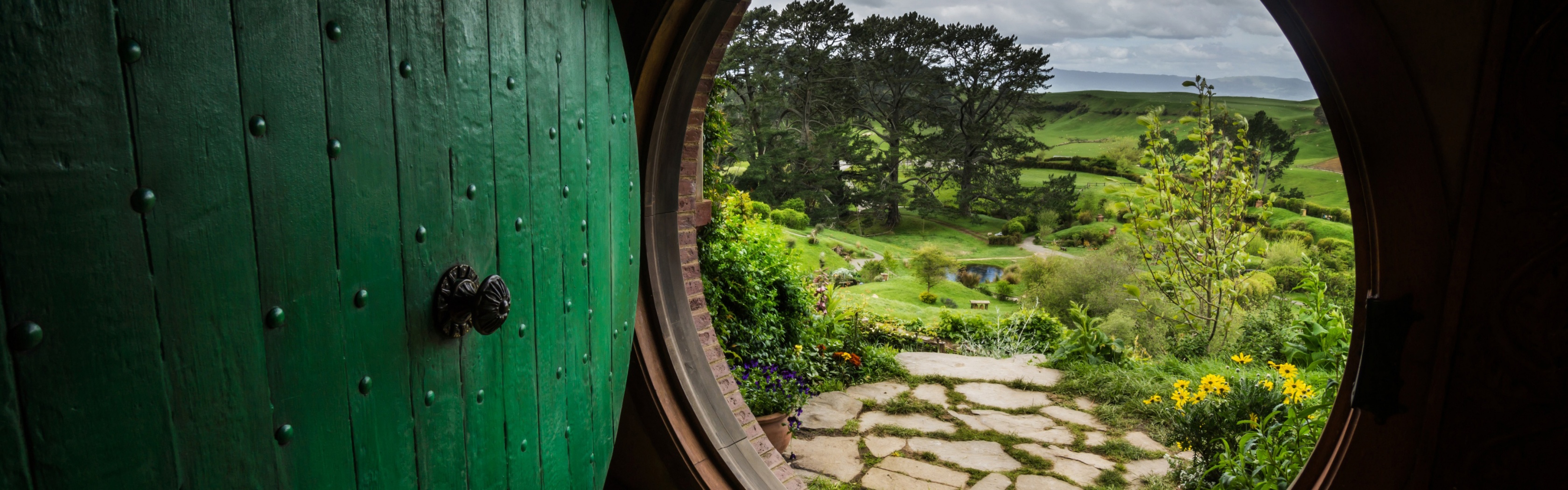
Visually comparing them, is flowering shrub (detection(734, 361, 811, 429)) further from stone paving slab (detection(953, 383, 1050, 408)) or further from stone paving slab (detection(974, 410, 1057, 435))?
stone paving slab (detection(953, 383, 1050, 408))

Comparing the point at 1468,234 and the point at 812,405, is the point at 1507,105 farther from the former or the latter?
the point at 812,405

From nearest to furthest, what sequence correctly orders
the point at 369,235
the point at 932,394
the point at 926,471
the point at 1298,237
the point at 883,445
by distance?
the point at 369,235 → the point at 926,471 → the point at 883,445 → the point at 932,394 → the point at 1298,237

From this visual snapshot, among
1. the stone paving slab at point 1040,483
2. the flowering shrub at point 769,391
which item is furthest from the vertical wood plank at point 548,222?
the stone paving slab at point 1040,483

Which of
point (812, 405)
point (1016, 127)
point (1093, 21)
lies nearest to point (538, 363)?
point (812, 405)

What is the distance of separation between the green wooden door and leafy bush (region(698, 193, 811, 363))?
282 centimetres

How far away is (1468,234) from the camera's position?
111cm

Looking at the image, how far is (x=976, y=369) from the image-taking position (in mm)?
4965

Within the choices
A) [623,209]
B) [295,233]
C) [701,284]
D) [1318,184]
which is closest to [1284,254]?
[1318,184]

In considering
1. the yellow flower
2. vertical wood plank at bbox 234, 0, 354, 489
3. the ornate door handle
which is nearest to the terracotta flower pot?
the yellow flower

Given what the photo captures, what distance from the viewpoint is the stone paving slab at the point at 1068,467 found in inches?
129

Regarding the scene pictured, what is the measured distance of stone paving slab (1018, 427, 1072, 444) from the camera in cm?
373

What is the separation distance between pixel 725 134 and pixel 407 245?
3.03m

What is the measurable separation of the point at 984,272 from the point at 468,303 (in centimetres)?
1012

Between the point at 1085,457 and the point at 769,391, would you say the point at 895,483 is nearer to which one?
the point at 769,391
